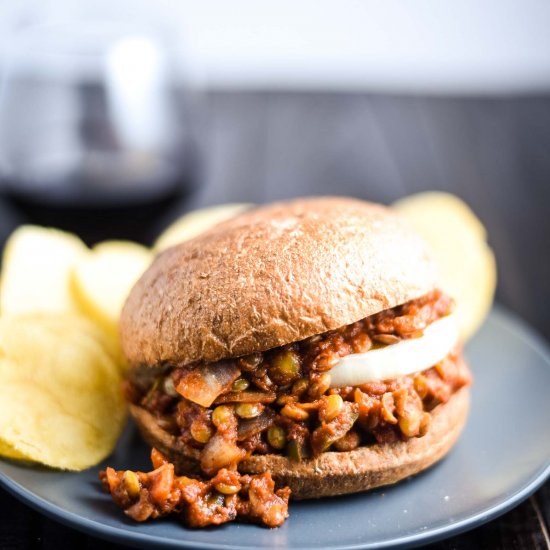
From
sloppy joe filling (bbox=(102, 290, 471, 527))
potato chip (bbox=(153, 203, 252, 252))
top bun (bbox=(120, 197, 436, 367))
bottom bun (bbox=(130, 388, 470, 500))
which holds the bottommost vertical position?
potato chip (bbox=(153, 203, 252, 252))

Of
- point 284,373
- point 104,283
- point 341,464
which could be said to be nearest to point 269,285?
point 284,373

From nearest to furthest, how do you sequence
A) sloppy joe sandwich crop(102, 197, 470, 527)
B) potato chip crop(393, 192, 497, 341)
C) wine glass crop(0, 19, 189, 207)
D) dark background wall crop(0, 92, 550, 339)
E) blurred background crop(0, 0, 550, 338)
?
sloppy joe sandwich crop(102, 197, 470, 527) → potato chip crop(393, 192, 497, 341) → wine glass crop(0, 19, 189, 207) → blurred background crop(0, 0, 550, 338) → dark background wall crop(0, 92, 550, 339)

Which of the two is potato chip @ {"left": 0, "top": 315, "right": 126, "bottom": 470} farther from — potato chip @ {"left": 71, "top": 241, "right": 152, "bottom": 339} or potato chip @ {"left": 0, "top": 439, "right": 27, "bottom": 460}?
potato chip @ {"left": 71, "top": 241, "right": 152, "bottom": 339}

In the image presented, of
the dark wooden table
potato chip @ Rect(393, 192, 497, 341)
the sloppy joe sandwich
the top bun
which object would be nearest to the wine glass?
the dark wooden table

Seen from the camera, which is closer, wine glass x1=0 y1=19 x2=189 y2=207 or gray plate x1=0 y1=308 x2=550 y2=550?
gray plate x1=0 y1=308 x2=550 y2=550

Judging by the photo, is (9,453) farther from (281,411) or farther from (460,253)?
(460,253)

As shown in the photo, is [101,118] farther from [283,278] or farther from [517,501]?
[517,501]
